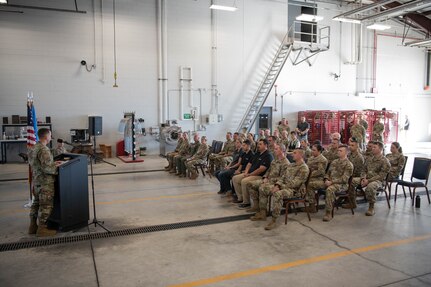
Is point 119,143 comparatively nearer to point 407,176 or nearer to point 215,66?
point 215,66

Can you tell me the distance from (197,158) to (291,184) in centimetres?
449

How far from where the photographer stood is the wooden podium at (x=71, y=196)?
5477 millimetres

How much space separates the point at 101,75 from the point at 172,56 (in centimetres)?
318

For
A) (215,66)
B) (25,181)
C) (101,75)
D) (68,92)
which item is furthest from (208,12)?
(25,181)

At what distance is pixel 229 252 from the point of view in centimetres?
489

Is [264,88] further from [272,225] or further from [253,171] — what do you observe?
[272,225]

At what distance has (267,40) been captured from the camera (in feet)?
57.9

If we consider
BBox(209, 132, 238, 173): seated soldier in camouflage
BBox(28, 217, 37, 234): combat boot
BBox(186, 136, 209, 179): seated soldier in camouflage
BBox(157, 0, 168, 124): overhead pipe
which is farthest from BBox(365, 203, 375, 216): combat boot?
BBox(157, 0, 168, 124): overhead pipe

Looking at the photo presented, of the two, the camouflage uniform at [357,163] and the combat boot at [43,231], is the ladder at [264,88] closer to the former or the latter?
the camouflage uniform at [357,163]

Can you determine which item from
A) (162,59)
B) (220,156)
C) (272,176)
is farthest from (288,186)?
(162,59)

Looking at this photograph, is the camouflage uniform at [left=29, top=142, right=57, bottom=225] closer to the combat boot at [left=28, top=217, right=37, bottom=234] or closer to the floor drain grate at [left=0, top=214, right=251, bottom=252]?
the combat boot at [left=28, top=217, right=37, bottom=234]

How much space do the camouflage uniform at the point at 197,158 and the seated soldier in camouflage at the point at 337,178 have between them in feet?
13.8

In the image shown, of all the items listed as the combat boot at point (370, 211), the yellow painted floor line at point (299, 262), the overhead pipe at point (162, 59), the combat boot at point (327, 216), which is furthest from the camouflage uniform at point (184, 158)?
the yellow painted floor line at point (299, 262)

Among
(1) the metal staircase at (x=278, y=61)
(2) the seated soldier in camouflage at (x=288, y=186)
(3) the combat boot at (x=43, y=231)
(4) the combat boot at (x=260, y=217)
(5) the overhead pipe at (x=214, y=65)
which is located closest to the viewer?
(3) the combat boot at (x=43, y=231)
